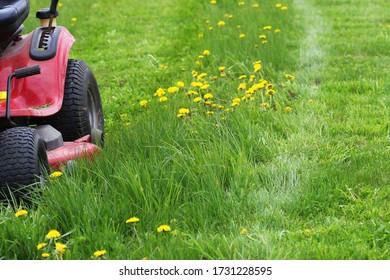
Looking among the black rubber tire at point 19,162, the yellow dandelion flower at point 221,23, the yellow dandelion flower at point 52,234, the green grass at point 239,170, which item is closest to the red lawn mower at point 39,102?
the black rubber tire at point 19,162

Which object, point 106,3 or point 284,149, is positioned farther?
point 106,3

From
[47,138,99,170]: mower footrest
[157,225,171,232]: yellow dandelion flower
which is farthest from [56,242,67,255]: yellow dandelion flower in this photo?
[47,138,99,170]: mower footrest

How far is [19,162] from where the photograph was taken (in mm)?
3555

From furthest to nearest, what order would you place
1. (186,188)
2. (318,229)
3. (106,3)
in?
1. (106,3)
2. (186,188)
3. (318,229)

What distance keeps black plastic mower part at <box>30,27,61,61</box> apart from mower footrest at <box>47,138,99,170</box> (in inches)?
21.7

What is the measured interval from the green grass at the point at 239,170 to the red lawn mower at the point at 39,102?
0.14 m

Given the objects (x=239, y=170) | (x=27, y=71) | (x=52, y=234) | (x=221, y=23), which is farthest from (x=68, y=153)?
(x=221, y=23)

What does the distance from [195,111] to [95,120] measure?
0.67m

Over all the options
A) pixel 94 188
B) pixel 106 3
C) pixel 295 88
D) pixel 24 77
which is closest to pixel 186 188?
pixel 94 188

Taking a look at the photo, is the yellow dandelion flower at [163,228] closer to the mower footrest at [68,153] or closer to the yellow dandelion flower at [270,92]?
the mower footrest at [68,153]

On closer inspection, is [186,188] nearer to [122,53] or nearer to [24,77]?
[24,77]

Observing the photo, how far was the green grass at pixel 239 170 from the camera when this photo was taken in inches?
126

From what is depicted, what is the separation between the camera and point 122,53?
778 centimetres
